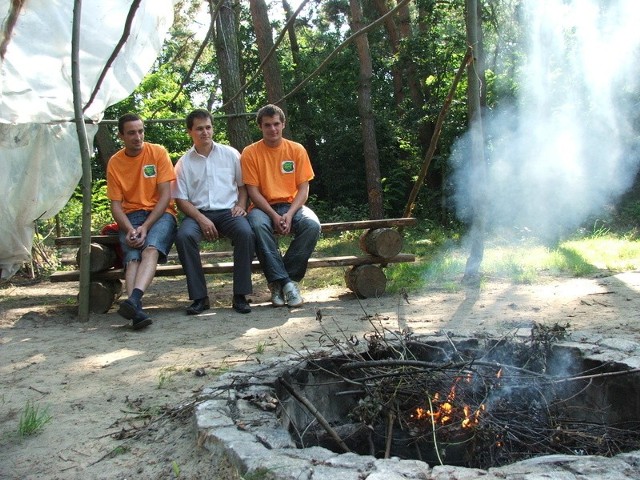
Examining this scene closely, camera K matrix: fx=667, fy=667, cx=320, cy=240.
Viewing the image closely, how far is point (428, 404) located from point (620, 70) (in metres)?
9.72

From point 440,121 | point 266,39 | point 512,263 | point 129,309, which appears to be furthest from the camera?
point 266,39

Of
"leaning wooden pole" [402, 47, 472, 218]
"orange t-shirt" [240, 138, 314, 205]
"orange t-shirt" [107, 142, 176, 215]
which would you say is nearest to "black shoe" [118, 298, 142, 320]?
"orange t-shirt" [107, 142, 176, 215]

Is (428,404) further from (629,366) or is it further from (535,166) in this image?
(535,166)

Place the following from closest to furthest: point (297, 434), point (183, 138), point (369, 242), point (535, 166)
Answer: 1. point (297, 434)
2. point (369, 242)
3. point (535, 166)
4. point (183, 138)

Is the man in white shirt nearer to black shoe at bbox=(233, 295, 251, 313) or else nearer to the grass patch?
black shoe at bbox=(233, 295, 251, 313)

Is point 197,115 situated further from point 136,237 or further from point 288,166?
point 136,237

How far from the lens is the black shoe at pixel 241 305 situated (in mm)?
5465

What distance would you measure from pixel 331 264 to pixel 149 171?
178cm

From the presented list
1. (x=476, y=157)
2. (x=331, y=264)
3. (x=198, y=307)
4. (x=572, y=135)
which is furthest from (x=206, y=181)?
(x=572, y=135)

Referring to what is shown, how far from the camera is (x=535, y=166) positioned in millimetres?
10625

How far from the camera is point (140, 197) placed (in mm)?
5609

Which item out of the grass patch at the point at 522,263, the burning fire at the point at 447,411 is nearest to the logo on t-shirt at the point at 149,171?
the grass patch at the point at 522,263

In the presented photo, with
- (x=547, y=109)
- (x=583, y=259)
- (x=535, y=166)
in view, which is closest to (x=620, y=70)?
(x=547, y=109)

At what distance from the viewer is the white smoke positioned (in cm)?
1063
